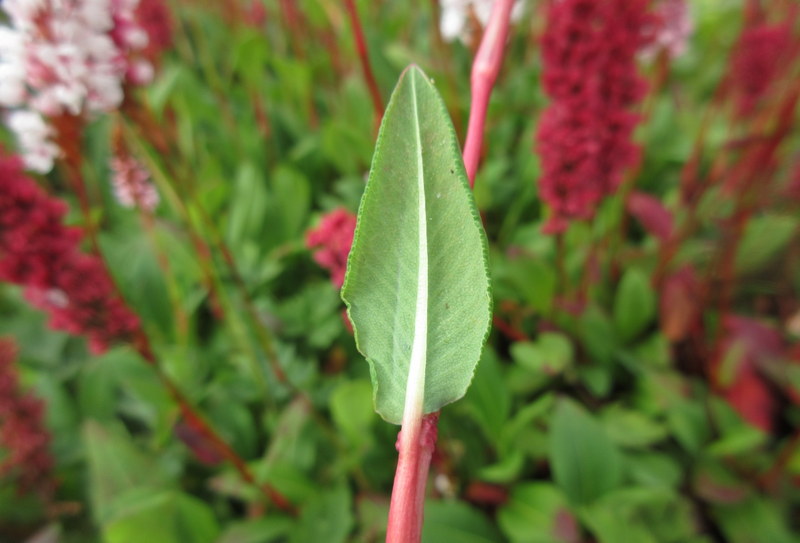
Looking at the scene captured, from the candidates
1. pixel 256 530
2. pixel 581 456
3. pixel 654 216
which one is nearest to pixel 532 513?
pixel 581 456

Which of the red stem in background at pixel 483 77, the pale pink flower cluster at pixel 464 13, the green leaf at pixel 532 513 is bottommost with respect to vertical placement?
the green leaf at pixel 532 513

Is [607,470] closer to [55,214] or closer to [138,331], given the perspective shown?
[138,331]

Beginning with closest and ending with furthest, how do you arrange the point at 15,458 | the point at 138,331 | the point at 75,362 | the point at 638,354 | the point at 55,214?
1. the point at 55,214
2. the point at 138,331
3. the point at 15,458
4. the point at 638,354
5. the point at 75,362

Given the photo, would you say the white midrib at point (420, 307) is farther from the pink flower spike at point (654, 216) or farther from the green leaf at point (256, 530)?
the pink flower spike at point (654, 216)

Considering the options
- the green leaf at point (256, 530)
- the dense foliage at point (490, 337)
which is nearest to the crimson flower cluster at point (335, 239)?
the dense foliage at point (490, 337)

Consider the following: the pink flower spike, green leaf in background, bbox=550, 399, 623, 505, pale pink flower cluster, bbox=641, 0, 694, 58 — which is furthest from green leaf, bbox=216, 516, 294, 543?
pale pink flower cluster, bbox=641, 0, 694, 58

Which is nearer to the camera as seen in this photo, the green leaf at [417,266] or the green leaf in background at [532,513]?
the green leaf at [417,266]

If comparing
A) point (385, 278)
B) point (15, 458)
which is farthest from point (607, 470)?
point (15, 458)

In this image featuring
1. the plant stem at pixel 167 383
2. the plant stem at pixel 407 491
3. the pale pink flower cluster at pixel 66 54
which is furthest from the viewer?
the plant stem at pixel 167 383
